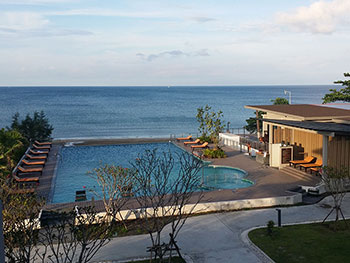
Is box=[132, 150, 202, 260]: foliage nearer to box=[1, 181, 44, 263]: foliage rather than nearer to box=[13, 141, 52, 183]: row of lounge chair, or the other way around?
box=[1, 181, 44, 263]: foliage

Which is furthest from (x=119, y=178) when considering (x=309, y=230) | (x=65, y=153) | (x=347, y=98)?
(x=347, y=98)

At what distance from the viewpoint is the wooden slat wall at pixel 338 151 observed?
20328 millimetres

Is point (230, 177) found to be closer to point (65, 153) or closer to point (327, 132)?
point (327, 132)

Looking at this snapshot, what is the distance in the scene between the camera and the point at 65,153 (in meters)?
33.7

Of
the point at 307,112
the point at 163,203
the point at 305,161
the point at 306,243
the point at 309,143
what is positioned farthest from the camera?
Answer: the point at 307,112

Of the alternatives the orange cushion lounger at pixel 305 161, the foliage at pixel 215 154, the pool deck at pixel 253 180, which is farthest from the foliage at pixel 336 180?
the foliage at pixel 215 154

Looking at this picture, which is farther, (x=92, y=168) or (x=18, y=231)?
(x=92, y=168)

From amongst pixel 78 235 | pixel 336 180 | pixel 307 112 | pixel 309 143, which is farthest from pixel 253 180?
pixel 78 235

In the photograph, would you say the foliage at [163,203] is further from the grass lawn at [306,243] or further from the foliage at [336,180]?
the foliage at [336,180]

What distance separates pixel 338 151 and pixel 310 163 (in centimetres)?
347

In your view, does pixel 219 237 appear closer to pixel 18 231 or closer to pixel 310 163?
pixel 18 231

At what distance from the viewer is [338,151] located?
20359 millimetres

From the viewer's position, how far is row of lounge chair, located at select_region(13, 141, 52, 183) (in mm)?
24053

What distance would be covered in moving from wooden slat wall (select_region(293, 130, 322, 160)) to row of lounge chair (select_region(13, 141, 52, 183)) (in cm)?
1649
